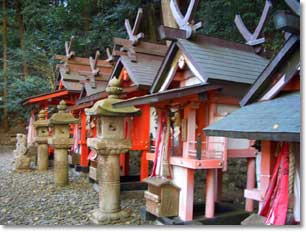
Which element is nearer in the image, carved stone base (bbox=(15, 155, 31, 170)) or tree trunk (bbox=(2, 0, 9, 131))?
tree trunk (bbox=(2, 0, 9, 131))

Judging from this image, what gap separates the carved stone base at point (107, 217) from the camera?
315cm

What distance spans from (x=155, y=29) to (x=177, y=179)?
190 inches

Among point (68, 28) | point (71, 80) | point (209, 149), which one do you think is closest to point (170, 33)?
point (209, 149)

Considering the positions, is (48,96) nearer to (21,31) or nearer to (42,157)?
(42,157)

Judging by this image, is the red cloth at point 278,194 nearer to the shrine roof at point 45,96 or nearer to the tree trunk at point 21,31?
the tree trunk at point 21,31

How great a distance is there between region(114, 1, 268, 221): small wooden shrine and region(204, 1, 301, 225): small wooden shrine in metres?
0.66

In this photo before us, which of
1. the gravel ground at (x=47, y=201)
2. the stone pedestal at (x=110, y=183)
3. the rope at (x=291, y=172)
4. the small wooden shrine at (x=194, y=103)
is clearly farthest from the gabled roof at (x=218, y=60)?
the gravel ground at (x=47, y=201)

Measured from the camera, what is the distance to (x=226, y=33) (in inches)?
236

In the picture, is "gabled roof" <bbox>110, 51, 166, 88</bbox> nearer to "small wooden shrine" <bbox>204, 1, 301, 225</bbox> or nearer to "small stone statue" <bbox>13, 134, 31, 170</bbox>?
"small wooden shrine" <bbox>204, 1, 301, 225</bbox>

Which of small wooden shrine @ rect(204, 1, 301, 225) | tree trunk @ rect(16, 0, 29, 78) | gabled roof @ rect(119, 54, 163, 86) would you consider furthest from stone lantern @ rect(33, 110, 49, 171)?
small wooden shrine @ rect(204, 1, 301, 225)

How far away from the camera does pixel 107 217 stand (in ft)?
10.5

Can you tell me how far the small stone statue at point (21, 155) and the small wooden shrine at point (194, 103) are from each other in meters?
4.19

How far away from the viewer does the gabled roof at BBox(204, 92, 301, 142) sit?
1.58 m

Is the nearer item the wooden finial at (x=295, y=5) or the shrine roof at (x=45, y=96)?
the wooden finial at (x=295, y=5)
